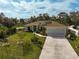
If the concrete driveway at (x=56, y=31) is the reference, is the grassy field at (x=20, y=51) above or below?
above

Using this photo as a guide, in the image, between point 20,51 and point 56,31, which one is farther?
point 56,31

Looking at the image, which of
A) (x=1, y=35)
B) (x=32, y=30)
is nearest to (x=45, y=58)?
(x=1, y=35)

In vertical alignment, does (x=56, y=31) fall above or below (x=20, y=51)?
below

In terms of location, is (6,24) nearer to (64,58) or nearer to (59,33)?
(59,33)

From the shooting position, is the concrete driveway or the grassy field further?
the concrete driveway

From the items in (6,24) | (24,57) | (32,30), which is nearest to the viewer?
(24,57)

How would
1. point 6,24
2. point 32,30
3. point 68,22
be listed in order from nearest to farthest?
point 32,30 < point 6,24 < point 68,22

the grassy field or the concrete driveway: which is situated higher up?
the grassy field

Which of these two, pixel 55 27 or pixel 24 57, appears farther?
pixel 55 27

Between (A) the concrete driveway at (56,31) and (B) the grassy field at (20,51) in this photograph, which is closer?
(B) the grassy field at (20,51)

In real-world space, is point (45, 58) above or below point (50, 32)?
above
